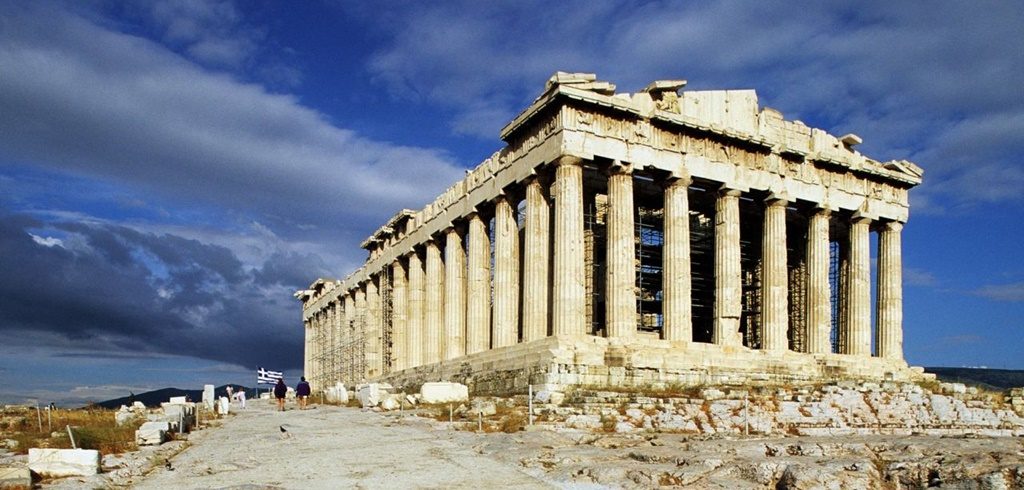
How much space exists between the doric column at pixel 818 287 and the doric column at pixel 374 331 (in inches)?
1040

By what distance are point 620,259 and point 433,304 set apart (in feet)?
51.3

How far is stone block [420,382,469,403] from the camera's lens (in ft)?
95.8

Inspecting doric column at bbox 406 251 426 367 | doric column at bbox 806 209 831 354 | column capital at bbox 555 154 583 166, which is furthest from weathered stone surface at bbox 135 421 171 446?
doric column at bbox 406 251 426 367

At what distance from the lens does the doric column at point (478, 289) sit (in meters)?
40.3

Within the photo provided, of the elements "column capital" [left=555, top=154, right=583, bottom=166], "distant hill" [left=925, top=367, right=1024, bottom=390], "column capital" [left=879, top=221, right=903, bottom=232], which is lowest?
"distant hill" [left=925, top=367, right=1024, bottom=390]

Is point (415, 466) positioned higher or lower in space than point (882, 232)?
lower

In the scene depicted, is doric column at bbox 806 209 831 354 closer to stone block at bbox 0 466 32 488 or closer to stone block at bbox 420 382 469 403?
stone block at bbox 420 382 469 403

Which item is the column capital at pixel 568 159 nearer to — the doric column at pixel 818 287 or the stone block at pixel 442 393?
the stone block at pixel 442 393

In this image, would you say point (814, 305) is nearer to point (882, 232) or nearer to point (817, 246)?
point (817, 246)

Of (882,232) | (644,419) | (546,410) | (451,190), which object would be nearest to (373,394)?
(546,410)

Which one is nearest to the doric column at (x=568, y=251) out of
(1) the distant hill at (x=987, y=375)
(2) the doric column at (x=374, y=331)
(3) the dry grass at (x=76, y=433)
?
(3) the dry grass at (x=76, y=433)

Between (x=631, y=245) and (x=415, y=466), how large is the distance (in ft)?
64.2

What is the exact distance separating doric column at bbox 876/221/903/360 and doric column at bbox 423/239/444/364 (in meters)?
21.3

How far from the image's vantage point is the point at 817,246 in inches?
1583
